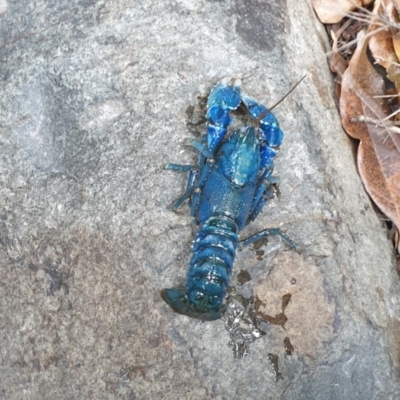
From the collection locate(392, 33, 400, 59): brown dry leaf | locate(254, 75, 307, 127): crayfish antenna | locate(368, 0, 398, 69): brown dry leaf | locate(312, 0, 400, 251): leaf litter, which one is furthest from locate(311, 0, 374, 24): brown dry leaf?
locate(254, 75, 307, 127): crayfish antenna

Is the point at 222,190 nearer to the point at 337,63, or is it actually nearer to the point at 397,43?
the point at 337,63

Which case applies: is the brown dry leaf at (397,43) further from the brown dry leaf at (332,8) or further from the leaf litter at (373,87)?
the brown dry leaf at (332,8)

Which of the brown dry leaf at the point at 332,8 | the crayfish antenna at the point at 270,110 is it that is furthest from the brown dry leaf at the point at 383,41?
the crayfish antenna at the point at 270,110

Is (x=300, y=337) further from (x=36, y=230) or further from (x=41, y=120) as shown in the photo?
(x=41, y=120)

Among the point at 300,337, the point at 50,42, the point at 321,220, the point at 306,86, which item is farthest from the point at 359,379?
the point at 50,42

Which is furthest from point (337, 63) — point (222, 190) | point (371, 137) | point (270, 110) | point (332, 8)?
point (222, 190)

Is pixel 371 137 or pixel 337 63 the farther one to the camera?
pixel 337 63

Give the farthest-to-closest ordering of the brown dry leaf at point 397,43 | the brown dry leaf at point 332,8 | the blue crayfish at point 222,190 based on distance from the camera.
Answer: the brown dry leaf at point 332,8 < the brown dry leaf at point 397,43 < the blue crayfish at point 222,190
